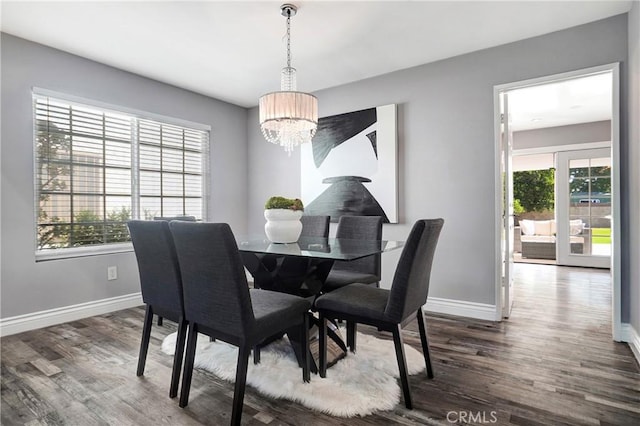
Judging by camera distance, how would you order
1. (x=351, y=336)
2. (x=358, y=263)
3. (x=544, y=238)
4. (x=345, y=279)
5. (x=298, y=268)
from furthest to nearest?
(x=544, y=238) < (x=358, y=263) < (x=345, y=279) < (x=351, y=336) < (x=298, y=268)

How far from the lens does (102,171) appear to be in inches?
135

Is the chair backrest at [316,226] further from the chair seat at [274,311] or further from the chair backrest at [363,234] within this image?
the chair seat at [274,311]

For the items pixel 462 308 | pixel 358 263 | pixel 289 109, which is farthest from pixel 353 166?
pixel 462 308

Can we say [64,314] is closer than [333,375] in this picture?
→ No

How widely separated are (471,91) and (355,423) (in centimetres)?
294

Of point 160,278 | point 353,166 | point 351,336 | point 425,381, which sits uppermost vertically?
point 353,166

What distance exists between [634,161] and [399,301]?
2.08 meters

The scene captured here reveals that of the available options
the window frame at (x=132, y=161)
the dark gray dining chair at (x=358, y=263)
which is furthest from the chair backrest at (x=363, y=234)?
the window frame at (x=132, y=161)

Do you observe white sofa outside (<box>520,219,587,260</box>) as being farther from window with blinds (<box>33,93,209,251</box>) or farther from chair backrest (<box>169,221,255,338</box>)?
chair backrest (<box>169,221,255,338</box>)

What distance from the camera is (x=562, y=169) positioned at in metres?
6.13

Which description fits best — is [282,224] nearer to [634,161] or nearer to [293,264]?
[293,264]

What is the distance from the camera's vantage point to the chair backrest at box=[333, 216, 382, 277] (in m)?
2.84

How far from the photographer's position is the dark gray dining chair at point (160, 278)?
188 cm

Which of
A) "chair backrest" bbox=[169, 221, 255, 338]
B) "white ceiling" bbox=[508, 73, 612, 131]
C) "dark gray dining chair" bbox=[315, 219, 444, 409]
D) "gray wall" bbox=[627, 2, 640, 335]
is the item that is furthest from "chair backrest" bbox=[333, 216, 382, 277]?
"white ceiling" bbox=[508, 73, 612, 131]
